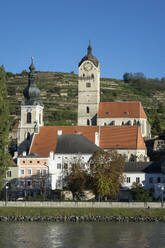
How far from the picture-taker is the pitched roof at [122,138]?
85.1 meters

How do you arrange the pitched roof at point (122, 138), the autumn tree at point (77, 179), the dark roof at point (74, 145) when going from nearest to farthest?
1. the autumn tree at point (77, 179)
2. the dark roof at point (74, 145)
3. the pitched roof at point (122, 138)

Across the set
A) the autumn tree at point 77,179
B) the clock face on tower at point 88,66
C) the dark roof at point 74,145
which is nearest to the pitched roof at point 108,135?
the dark roof at point 74,145

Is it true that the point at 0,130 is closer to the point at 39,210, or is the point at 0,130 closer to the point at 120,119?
the point at 39,210

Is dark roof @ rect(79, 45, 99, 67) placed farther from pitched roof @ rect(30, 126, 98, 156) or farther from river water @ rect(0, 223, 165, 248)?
river water @ rect(0, 223, 165, 248)

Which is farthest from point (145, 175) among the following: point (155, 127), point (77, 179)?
point (155, 127)

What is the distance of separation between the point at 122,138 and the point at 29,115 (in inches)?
597

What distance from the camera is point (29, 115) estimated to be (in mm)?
90500

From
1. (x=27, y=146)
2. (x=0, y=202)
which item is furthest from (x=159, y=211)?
(x=27, y=146)

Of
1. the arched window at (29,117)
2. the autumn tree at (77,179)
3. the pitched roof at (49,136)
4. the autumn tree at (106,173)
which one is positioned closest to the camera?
the autumn tree at (106,173)

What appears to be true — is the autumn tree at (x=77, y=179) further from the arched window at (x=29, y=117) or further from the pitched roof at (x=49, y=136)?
the arched window at (x=29, y=117)

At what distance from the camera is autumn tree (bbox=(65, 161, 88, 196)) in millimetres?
65375

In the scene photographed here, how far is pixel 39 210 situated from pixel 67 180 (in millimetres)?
10305

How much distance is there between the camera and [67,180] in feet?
223

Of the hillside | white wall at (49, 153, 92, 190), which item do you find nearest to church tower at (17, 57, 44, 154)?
white wall at (49, 153, 92, 190)
